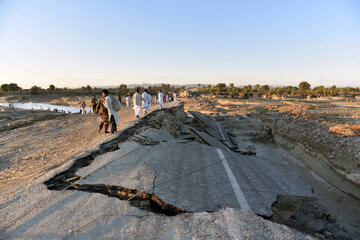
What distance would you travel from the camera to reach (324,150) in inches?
297

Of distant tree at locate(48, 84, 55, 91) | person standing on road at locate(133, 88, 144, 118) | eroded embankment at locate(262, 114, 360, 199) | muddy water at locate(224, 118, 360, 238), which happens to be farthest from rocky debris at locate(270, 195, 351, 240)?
distant tree at locate(48, 84, 55, 91)

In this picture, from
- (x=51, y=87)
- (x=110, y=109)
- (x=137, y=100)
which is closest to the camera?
(x=110, y=109)

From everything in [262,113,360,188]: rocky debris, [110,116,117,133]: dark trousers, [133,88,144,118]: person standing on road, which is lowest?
[262,113,360,188]: rocky debris

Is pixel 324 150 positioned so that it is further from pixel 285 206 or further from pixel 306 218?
pixel 285 206

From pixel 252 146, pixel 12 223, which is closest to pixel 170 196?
pixel 12 223

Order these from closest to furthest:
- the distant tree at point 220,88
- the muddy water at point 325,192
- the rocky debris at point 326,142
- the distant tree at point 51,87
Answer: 1. the muddy water at point 325,192
2. the rocky debris at point 326,142
3. the distant tree at point 220,88
4. the distant tree at point 51,87

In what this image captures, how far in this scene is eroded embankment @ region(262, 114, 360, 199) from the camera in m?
5.93

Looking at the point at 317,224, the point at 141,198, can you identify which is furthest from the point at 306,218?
the point at 141,198

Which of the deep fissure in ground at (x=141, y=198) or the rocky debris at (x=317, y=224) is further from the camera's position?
the rocky debris at (x=317, y=224)

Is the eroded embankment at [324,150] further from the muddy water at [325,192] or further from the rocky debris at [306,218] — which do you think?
the rocky debris at [306,218]

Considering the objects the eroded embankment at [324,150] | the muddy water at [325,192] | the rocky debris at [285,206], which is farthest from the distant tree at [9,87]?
the rocky debris at [285,206]

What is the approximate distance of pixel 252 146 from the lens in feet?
35.0

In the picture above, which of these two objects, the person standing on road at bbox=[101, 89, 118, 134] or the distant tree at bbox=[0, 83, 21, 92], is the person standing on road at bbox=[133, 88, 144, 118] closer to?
the person standing on road at bbox=[101, 89, 118, 134]

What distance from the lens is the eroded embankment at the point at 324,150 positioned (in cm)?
593
